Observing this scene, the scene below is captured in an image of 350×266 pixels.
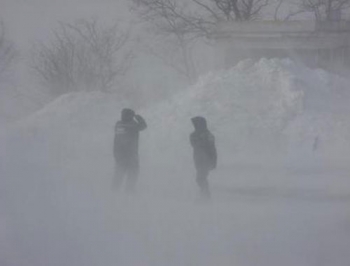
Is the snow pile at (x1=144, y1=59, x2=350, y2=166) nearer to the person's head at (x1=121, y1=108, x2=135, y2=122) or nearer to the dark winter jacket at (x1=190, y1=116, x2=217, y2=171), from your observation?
the person's head at (x1=121, y1=108, x2=135, y2=122)

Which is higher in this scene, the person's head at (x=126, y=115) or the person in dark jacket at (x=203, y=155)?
the person's head at (x=126, y=115)

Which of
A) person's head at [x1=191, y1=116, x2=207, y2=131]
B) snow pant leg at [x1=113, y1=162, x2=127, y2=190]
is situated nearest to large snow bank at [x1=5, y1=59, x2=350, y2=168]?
snow pant leg at [x1=113, y1=162, x2=127, y2=190]

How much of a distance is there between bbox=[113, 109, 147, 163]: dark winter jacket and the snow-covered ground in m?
0.69

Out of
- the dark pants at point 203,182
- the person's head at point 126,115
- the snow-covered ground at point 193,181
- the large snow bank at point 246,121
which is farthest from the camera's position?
the large snow bank at point 246,121

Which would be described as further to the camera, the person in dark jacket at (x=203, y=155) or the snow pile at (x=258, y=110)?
the snow pile at (x=258, y=110)

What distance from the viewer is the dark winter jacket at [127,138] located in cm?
1296

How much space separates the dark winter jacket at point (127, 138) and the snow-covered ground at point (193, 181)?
0.69 metres

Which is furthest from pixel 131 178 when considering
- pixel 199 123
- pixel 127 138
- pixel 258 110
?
pixel 258 110

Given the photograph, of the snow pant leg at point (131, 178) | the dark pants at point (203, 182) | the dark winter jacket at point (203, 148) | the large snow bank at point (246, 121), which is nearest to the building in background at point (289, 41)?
the large snow bank at point (246, 121)

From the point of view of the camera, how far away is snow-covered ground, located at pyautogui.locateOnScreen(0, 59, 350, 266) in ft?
27.8

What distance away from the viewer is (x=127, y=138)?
42.8ft

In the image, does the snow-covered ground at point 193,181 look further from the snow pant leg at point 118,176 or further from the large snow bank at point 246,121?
the snow pant leg at point 118,176

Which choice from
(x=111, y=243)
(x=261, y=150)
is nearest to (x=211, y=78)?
(x=261, y=150)

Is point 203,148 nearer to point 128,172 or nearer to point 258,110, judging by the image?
point 128,172
